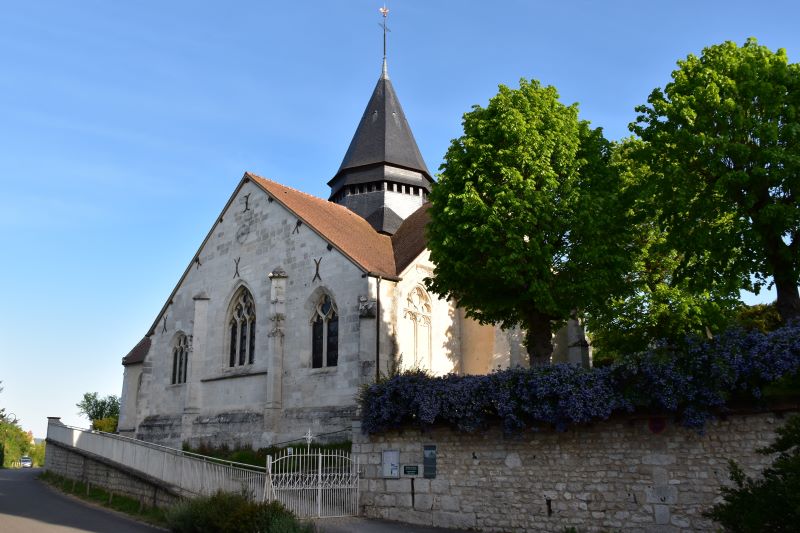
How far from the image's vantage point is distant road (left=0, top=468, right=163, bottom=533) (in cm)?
1314

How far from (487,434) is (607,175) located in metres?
7.40

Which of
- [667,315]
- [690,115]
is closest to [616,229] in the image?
[690,115]

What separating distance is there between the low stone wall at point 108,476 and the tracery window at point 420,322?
7.92 meters

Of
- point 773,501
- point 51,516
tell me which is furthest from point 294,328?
point 773,501

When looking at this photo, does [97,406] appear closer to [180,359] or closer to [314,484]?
[180,359]

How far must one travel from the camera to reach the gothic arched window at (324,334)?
2002 centimetres

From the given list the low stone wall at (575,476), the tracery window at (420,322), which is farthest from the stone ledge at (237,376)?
the low stone wall at (575,476)

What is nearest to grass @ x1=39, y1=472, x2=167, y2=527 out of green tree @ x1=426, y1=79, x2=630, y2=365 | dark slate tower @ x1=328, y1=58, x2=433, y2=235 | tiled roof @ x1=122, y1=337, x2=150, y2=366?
tiled roof @ x1=122, y1=337, x2=150, y2=366

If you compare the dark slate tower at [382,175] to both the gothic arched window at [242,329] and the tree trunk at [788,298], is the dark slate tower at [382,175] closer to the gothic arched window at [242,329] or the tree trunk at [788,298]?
the gothic arched window at [242,329]

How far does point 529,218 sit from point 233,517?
8477 millimetres

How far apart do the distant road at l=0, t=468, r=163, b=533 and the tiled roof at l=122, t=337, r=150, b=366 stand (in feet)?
31.3

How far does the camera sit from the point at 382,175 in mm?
28688

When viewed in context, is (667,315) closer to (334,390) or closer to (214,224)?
(334,390)

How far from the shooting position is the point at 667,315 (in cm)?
1888
